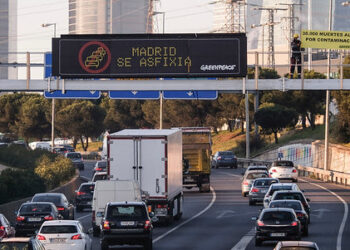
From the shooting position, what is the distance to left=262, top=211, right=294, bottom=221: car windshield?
3075 cm

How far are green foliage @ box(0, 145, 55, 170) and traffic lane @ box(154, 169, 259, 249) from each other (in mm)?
19110

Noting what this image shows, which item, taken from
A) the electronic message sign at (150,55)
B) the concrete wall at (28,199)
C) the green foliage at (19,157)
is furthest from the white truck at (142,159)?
the green foliage at (19,157)

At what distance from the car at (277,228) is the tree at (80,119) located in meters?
112

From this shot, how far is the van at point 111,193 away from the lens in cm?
3319

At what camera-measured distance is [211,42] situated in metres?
33.8

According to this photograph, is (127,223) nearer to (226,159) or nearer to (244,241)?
(244,241)

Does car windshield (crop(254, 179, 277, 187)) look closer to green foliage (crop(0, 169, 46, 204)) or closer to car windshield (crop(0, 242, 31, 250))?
green foliage (crop(0, 169, 46, 204))

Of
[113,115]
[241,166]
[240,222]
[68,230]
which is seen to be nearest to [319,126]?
[241,166]

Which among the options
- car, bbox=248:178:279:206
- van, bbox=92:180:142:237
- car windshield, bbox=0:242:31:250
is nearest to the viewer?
car windshield, bbox=0:242:31:250

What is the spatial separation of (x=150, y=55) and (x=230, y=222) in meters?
10.8

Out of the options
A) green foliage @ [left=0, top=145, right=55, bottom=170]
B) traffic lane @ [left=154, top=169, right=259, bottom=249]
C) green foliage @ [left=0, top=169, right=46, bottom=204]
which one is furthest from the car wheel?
green foliage @ [left=0, top=145, right=55, bottom=170]

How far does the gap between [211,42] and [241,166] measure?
211 ft

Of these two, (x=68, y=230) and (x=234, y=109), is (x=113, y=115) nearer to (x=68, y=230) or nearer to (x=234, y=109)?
(x=234, y=109)

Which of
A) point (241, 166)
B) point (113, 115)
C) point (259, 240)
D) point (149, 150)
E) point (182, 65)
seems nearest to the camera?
point (259, 240)
